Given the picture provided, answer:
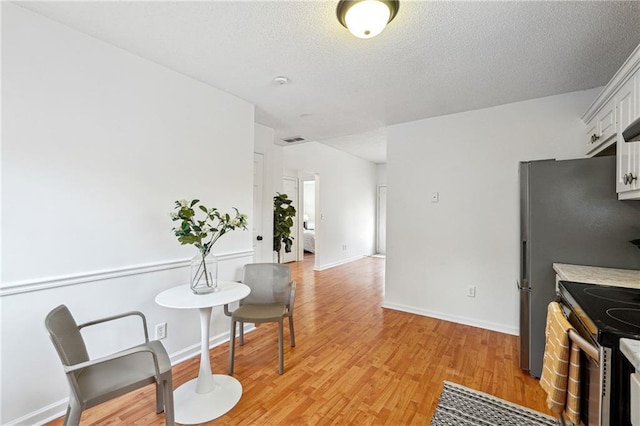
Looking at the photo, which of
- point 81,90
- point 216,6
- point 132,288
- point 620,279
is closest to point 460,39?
point 216,6

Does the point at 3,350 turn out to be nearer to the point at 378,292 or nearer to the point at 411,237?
the point at 411,237

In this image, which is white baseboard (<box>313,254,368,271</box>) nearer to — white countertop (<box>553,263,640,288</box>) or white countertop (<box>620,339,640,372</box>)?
white countertop (<box>553,263,640,288</box>)

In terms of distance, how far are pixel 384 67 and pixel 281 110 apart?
1375mm

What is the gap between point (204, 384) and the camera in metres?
1.98

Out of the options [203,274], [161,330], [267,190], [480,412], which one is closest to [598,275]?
[480,412]

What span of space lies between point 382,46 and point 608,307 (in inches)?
77.6

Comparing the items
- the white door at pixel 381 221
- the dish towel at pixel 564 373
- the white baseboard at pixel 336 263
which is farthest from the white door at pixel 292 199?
the dish towel at pixel 564 373

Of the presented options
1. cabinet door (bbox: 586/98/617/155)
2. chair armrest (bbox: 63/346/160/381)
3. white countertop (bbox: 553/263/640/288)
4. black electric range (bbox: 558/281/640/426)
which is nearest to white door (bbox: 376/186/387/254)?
cabinet door (bbox: 586/98/617/155)

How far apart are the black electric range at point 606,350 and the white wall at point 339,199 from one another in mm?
4825

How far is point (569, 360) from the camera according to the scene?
1.31m

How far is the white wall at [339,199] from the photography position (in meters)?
5.97

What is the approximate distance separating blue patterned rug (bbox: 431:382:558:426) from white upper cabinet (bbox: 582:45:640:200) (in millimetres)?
1514

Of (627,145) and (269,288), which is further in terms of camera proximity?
(269,288)

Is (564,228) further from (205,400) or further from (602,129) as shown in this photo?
(205,400)
